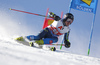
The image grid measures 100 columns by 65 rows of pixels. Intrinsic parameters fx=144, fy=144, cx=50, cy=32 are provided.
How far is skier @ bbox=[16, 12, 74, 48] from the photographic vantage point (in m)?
3.69

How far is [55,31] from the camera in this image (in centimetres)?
386

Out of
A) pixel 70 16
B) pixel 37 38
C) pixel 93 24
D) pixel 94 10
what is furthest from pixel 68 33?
pixel 94 10

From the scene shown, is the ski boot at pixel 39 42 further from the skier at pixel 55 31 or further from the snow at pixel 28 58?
the snow at pixel 28 58

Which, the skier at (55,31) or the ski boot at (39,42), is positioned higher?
the skier at (55,31)

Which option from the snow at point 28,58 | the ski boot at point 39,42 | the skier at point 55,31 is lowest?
the snow at point 28,58

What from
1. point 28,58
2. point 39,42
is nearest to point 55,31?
point 39,42

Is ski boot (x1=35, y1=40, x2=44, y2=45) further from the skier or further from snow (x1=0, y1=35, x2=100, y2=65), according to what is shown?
snow (x1=0, y1=35, x2=100, y2=65)

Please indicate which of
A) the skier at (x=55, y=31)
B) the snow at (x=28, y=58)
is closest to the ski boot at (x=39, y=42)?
the skier at (x=55, y=31)

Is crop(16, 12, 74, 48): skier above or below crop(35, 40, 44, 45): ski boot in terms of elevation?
above

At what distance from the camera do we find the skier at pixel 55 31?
12.1ft

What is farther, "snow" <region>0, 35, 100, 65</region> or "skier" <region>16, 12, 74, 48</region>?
"skier" <region>16, 12, 74, 48</region>

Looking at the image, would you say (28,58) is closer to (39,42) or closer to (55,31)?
(39,42)

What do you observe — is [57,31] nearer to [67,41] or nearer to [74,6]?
[67,41]

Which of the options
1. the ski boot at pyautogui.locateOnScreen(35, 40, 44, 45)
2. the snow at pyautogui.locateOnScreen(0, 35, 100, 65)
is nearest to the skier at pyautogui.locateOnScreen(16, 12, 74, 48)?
the ski boot at pyautogui.locateOnScreen(35, 40, 44, 45)
